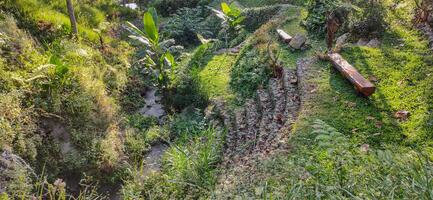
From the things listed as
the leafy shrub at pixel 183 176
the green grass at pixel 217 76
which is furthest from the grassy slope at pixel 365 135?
the green grass at pixel 217 76

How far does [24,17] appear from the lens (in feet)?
26.0

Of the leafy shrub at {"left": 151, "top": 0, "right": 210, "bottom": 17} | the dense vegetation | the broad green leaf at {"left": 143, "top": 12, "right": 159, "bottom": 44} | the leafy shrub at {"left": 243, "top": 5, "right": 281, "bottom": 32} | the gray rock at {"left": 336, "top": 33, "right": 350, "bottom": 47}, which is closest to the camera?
the dense vegetation

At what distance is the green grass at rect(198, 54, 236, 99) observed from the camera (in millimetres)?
7145

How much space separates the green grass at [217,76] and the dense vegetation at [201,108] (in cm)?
4

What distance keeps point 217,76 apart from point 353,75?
10.9 feet

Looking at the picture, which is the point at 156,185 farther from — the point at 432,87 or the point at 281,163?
the point at 432,87

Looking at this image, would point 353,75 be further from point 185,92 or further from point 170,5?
point 170,5

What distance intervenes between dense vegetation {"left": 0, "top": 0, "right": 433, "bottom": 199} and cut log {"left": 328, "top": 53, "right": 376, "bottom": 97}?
128mm

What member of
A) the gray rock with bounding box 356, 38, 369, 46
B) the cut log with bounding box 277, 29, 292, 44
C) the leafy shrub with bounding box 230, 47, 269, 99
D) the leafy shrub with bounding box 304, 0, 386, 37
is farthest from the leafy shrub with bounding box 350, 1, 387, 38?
the leafy shrub with bounding box 230, 47, 269, 99

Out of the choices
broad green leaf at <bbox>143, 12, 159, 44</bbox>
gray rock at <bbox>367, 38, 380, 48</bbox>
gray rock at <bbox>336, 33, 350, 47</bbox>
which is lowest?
gray rock at <bbox>367, 38, 380, 48</bbox>

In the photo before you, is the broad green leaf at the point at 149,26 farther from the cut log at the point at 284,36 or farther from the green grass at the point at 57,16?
the cut log at the point at 284,36

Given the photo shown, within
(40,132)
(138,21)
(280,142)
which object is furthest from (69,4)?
(280,142)

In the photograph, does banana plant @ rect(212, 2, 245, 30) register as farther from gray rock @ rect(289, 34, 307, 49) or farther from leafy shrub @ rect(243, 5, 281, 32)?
gray rock @ rect(289, 34, 307, 49)

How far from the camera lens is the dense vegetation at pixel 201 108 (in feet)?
11.0
